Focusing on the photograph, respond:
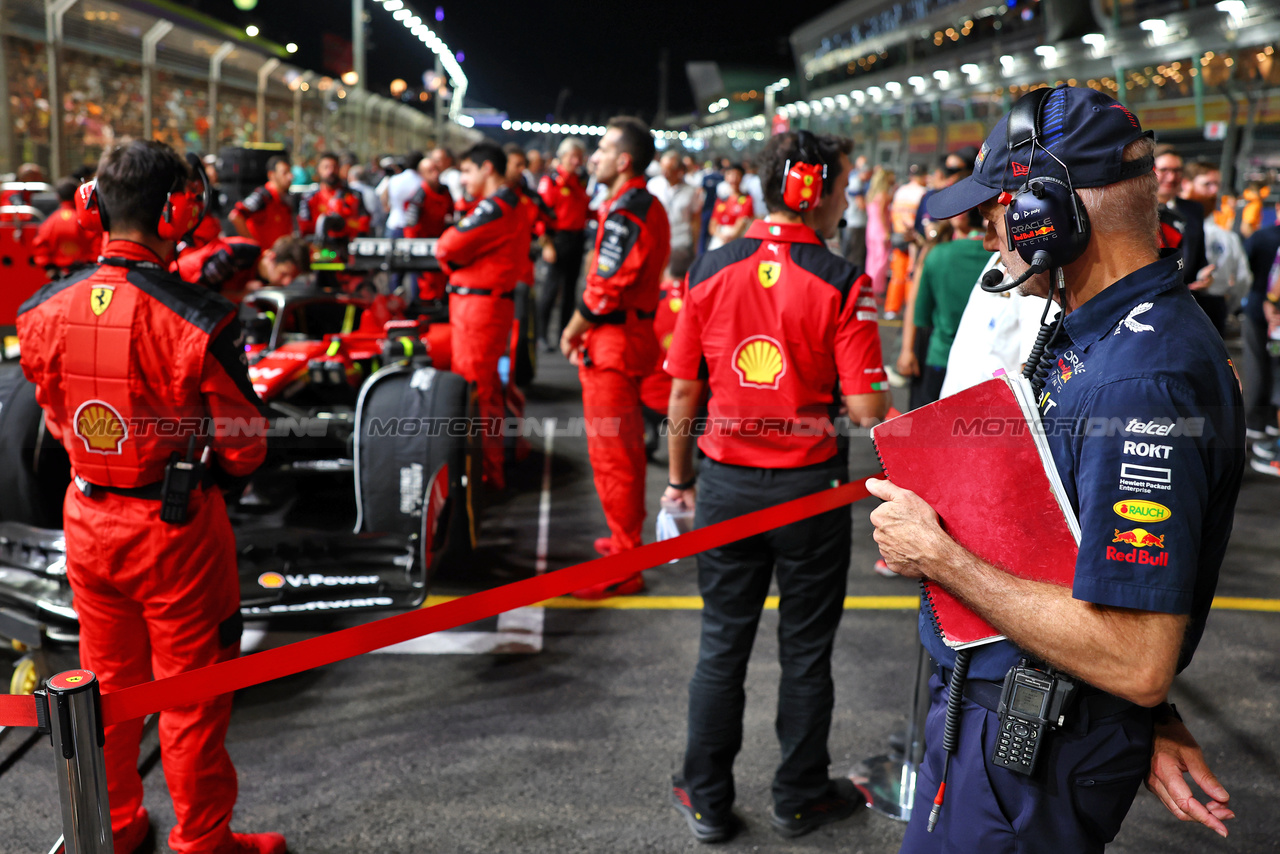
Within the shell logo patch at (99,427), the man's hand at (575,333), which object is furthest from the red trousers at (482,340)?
the shell logo patch at (99,427)

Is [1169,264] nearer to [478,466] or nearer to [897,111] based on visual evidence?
[478,466]

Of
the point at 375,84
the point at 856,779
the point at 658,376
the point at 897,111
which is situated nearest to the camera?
the point at 856,779

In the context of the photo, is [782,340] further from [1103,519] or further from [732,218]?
[732,218]

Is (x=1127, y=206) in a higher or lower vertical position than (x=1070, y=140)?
lower

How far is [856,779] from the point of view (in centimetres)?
322

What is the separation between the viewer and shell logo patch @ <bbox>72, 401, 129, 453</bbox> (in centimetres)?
244

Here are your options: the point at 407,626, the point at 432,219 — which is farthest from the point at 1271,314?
the point at 432,219

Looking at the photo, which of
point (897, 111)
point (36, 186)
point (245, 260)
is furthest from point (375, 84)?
point (245, 260)

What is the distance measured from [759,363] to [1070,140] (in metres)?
1.48

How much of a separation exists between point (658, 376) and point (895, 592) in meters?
1.66

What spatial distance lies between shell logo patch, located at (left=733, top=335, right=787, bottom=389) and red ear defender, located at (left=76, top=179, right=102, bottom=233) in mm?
1827

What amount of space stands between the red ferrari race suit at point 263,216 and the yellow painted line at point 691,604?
21.1 feet

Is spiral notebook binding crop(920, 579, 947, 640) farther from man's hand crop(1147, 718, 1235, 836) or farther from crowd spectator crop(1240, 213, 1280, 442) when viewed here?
crowd spectator crop(1240, 213, 1280, 442)

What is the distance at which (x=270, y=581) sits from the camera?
12.2 ft
